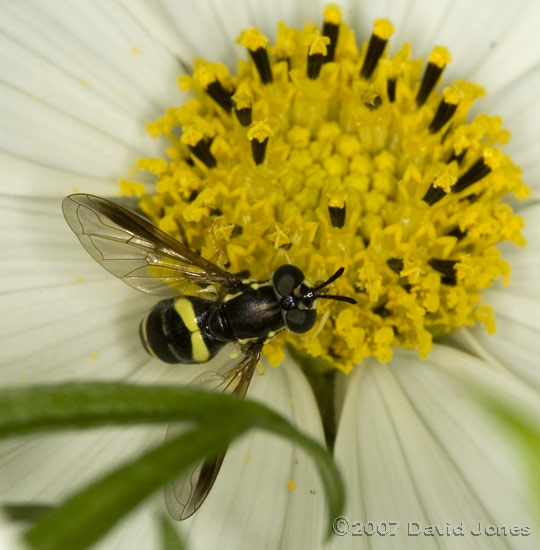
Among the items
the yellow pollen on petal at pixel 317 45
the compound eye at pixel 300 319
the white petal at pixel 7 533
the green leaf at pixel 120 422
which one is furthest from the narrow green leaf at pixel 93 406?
the yellow pollen on petal at pixel 317 45

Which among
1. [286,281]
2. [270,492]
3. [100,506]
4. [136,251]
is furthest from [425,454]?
[100,506]

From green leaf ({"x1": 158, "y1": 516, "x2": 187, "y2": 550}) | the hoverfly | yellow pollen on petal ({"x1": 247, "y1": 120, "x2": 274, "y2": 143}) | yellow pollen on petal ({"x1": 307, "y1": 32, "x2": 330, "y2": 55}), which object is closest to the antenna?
the hoverfly

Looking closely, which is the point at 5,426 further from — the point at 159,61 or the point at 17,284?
the point at 159,61

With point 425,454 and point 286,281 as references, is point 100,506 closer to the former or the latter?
point 286,281

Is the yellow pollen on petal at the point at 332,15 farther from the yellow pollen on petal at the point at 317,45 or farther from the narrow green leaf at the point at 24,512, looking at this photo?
the narrow green leaf at the point at 24,512

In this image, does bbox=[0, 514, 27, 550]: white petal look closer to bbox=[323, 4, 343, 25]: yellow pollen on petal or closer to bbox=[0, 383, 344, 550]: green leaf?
bbox=[0, 383, 344, 550]: green leaf

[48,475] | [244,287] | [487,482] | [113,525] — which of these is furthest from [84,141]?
Result: [113,525]
